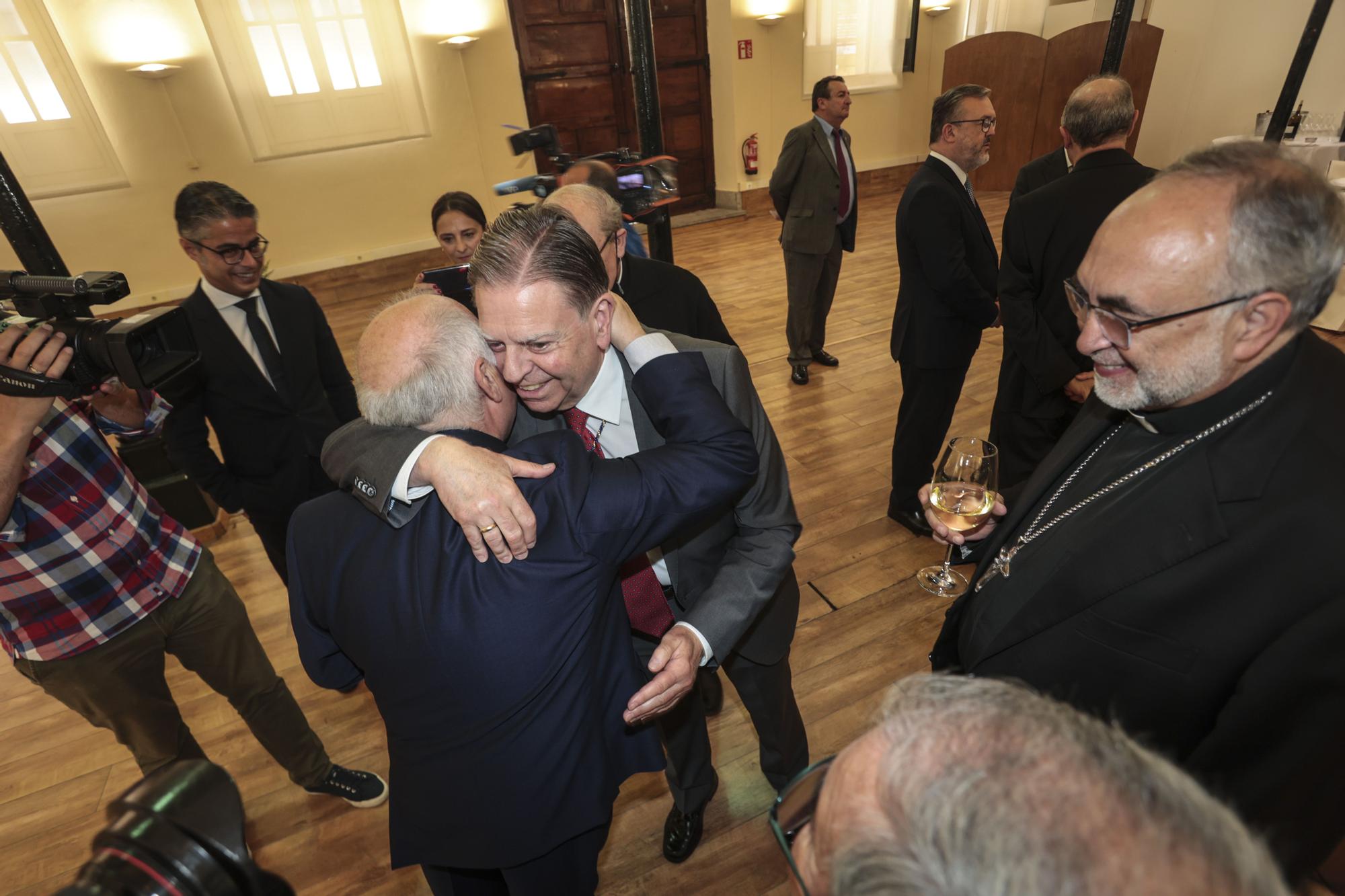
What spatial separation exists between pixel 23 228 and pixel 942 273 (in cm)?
335

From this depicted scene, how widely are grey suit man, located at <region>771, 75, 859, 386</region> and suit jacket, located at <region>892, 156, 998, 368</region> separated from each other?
1.58 m

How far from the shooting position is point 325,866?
7.00ft

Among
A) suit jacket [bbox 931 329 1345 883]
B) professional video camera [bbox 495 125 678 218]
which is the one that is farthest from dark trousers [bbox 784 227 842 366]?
suit jacket [bbox 931 329 1345 883]

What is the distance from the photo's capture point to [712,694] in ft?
8.07

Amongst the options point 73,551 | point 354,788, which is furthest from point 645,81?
point 354,788

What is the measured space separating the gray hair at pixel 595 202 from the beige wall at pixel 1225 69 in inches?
343

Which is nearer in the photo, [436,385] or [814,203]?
[436,385]

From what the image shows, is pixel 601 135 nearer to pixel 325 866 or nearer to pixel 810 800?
pixel 325 866

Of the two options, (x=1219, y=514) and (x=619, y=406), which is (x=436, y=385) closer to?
(x=619, y=406)

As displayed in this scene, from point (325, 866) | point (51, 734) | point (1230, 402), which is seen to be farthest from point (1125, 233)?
point (51, 734)

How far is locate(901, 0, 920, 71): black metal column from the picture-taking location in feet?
33.2

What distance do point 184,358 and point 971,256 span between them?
9.86ft

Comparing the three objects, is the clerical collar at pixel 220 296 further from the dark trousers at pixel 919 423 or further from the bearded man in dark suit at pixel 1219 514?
the dark trousers at pixel 919 423

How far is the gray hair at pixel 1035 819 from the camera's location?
431mm
